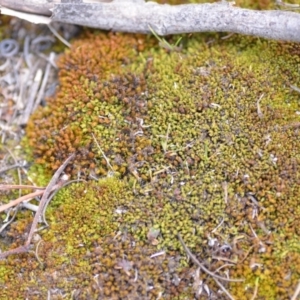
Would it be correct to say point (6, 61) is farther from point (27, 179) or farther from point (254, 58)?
point (254, 58)

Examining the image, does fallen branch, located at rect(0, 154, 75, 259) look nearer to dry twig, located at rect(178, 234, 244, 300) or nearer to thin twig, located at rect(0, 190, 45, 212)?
thin twig, located at rect(0, 190, 45, 212)

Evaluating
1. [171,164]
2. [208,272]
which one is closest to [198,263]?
[208,272]

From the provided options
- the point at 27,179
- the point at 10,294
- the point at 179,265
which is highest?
the point at 27,179

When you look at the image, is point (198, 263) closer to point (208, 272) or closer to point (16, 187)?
point (208, 272)

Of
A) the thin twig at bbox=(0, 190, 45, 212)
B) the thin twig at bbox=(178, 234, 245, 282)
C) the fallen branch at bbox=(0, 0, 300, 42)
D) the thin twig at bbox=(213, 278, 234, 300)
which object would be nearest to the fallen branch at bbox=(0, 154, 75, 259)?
the thin twig at bbox=(0, 190, 45, 212)

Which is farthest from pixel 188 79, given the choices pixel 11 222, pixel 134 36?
pixel 11 222
